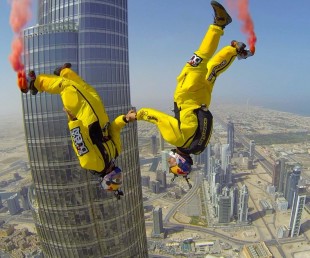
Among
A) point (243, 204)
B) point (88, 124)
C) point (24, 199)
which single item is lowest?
point (24, 199)

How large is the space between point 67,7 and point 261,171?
126726 mm

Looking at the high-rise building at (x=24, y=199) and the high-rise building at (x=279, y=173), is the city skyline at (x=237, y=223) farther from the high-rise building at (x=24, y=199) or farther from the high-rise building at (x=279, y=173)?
the high-rise building at (x=24, y=199)

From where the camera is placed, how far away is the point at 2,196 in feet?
372

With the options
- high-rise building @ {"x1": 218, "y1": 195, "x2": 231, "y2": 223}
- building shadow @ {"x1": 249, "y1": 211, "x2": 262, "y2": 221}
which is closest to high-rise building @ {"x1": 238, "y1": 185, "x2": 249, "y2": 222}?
high-rise building @ {"x1": 218, "y1": 195, "x2": 231, "y2": 223}

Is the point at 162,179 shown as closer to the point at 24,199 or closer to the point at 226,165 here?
the point at 226,165

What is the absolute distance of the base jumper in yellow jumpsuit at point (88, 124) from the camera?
36.0 feet

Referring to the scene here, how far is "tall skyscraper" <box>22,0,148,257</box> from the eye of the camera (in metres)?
28.3

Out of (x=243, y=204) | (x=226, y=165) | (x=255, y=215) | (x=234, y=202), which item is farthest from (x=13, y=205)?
(x=226, y=165)

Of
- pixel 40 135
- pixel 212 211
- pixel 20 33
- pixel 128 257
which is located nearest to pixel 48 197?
pixel 40 135

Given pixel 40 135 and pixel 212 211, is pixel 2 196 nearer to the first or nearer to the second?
pixel 212 211

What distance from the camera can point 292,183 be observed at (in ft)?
314

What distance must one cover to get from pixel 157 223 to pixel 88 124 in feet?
244

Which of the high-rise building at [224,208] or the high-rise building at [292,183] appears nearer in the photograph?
the high-rise building at [224,208]

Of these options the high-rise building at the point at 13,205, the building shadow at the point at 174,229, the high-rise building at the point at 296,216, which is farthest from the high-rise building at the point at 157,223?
the high-rise building at the point at 13,205
